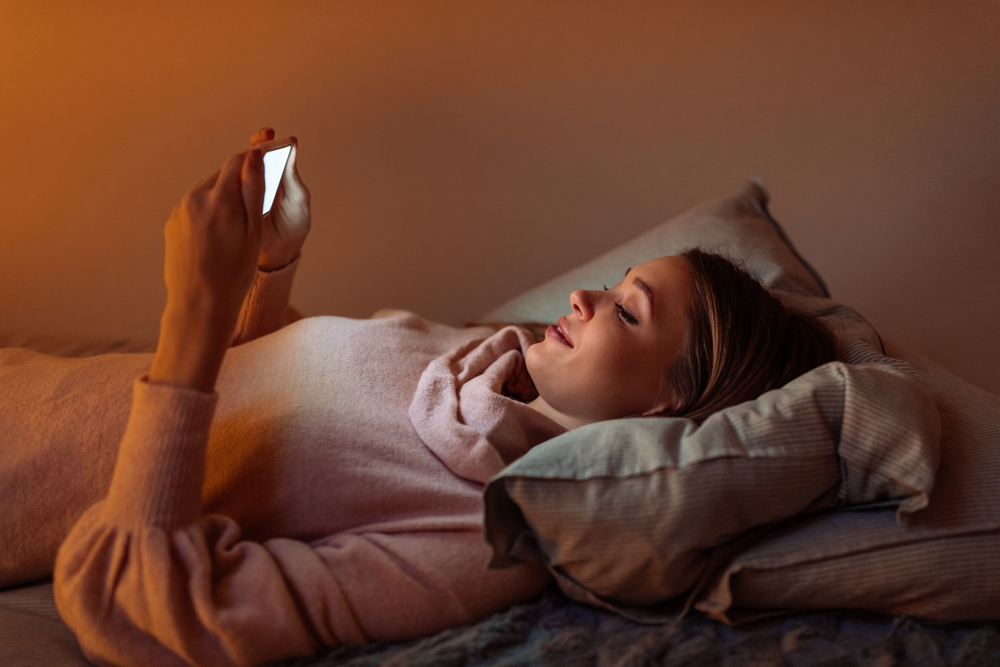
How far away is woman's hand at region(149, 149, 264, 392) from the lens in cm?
77

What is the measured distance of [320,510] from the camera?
33.5 inches

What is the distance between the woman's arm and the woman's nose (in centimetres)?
46

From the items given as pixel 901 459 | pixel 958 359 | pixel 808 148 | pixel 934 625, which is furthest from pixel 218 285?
pixel 958 359

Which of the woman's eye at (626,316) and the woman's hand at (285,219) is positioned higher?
the woman's hand at (285,219)

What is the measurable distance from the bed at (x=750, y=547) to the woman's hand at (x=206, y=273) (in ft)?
1.06

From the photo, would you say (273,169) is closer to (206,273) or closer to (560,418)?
(206,273)

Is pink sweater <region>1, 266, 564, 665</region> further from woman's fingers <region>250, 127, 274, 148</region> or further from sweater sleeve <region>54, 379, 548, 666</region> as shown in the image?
woman's fingers <region>250, 127, 274, 148</region>

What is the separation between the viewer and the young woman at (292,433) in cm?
72

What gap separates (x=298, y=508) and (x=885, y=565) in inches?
25.6

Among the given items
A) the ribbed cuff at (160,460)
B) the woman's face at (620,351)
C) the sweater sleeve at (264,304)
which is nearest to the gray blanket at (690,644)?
the ribbed cuff at (160,460)

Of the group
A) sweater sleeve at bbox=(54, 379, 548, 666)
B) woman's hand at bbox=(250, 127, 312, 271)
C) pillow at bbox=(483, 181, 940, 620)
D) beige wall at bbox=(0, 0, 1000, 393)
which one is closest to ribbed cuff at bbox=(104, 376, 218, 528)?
sweater sleeve at bbox=(54, 379, 548, 666)

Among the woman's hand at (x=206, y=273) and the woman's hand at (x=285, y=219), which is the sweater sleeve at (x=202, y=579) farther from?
the woman's hand at (x=285, y=219)

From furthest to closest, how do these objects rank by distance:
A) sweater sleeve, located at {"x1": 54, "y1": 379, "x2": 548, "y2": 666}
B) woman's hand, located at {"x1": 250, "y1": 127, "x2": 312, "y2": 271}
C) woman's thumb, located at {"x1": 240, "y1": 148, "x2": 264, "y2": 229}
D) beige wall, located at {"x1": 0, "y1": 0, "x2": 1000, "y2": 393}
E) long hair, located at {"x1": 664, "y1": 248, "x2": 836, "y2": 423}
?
1. beige wall, located at {"x1": 0, "y1": 0, "x2": 1000, "y2": 393}
2. woman's hand, located at {"x1": 250, "y1": 127, "x2": 312, "y2": 271}
3. long hair, located at {"x1": 664, "y1": 248, "x2": 836, "y2": 423}
4. woman's thumb, located at {"x1": 240, "y1": 148, "x2": 264, "y2": 229}
5. sweater sleeve, located at {"x1": 54, "y1": 379, "x2": 548, "y2": 666}

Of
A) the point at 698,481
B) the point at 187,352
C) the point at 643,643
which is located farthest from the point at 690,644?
the point at 187,352
